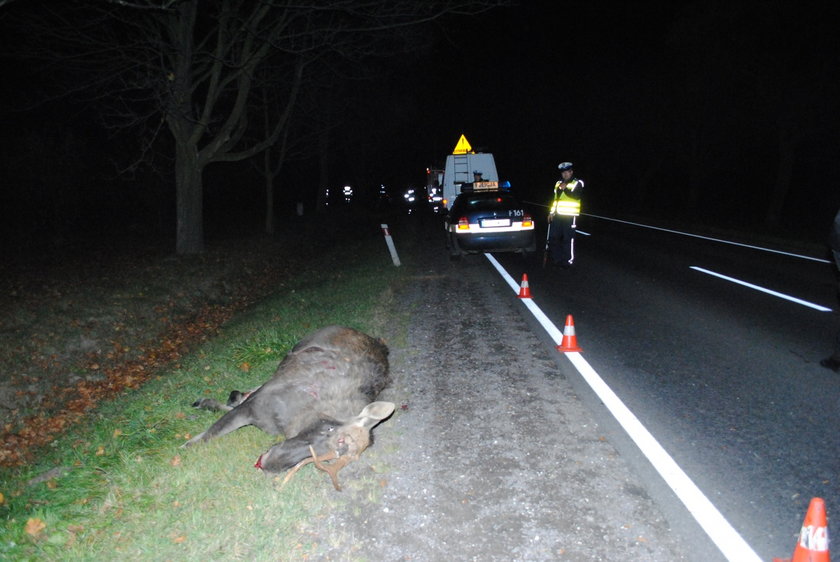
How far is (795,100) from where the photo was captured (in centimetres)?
2267

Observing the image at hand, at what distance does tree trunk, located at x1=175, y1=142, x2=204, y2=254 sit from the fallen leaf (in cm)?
1296

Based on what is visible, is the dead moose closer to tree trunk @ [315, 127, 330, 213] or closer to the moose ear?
the moose ear

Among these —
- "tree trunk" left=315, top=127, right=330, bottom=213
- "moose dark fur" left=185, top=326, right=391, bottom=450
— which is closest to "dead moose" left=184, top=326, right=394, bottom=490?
"moose dark fur" left=185, top=326, right=391, bottom=450

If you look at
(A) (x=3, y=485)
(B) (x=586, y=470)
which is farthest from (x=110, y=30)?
(B) (x=586, y=470)

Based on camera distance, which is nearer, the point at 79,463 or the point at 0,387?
the point at 79,463

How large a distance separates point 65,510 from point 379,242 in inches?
694

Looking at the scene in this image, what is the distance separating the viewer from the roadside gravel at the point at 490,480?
11.6ft

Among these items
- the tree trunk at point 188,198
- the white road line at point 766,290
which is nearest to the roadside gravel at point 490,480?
the white road line at point 766,290

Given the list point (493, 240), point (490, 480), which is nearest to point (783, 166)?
point (493, 240)

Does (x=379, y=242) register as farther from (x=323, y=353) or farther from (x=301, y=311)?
(x=323, y=353)

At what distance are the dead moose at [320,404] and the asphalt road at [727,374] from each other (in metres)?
1.90

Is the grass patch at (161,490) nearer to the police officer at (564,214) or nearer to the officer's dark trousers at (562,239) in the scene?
the police officer at (564,214)

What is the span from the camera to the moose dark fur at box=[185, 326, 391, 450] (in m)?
4.59

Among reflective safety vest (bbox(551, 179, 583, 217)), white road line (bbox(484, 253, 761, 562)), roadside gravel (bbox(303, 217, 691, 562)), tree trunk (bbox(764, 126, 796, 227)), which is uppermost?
tree trunk (bbox(764, 126, 796, 227))
